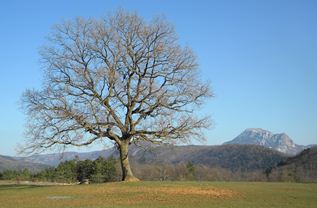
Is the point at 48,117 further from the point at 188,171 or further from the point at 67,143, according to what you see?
the point at 188,171

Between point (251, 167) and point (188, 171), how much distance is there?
237ft

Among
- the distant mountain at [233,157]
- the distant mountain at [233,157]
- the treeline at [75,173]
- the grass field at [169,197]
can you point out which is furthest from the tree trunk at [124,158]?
the distant mountain at [233,157]

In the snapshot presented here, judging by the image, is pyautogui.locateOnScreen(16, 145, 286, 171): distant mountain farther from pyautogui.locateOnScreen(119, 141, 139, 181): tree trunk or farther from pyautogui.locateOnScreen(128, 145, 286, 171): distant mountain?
pyautogui.locateOnScreen(119, 141, 139, 181): tree trunk

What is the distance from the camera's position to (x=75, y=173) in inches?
2662

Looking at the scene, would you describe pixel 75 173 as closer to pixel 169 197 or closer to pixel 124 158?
pixel 124 158

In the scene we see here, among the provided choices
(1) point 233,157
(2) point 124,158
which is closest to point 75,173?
(2) point 124,158

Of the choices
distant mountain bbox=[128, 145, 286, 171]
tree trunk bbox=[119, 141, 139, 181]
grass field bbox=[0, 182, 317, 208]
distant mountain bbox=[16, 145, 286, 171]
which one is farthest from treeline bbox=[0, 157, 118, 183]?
distant mountain bbox=[128, 145, 286, 171]

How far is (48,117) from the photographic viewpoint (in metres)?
34.6

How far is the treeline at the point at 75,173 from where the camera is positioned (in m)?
63.1

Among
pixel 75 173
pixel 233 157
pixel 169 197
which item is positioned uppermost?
pixel 233 157

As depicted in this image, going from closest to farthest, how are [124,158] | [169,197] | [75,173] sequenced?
[169,197], [124,158], [75,173]

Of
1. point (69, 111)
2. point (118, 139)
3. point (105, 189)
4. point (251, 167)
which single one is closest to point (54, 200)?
point (105, 189)

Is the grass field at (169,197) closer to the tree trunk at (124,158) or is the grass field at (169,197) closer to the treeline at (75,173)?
the tree trunk at (124,158)

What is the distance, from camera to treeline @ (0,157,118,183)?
63.1 meters
